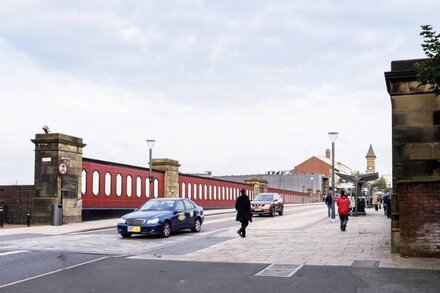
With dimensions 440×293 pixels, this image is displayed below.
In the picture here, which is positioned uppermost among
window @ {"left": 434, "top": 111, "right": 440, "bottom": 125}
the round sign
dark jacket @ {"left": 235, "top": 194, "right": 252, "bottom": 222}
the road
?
window @ {"left": 434, "top": 111, "right": 440, "bottom": 125}

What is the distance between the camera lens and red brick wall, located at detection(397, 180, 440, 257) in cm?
1180

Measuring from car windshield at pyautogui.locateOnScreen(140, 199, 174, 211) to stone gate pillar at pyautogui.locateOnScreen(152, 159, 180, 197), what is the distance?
19.4 metres

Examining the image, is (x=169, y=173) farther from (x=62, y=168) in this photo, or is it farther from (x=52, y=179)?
(x=62, y=168)

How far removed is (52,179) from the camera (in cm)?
2520

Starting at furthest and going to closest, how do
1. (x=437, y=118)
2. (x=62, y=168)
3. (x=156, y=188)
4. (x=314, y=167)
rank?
(x=314, y=167), (x=156, y=188), (x=62, y=168), (x=437, y=118)

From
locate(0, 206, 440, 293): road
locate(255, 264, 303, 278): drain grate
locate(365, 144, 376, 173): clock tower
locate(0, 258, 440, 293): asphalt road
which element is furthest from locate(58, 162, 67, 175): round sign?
locate(365, 144, 376, 173): clock tower

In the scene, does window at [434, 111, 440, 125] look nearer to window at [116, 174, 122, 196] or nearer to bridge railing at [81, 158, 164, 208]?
bridge railing at [81, 158, 164, 208]

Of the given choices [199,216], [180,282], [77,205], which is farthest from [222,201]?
[180,282]

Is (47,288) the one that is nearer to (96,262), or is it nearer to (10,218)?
(96,262)

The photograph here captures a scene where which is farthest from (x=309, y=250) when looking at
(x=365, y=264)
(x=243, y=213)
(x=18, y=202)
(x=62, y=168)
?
(x=18, y=202)

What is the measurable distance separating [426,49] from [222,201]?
151ft

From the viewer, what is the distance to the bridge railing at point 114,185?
2902 cm

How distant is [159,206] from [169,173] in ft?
66.8

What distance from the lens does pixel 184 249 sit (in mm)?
14492
